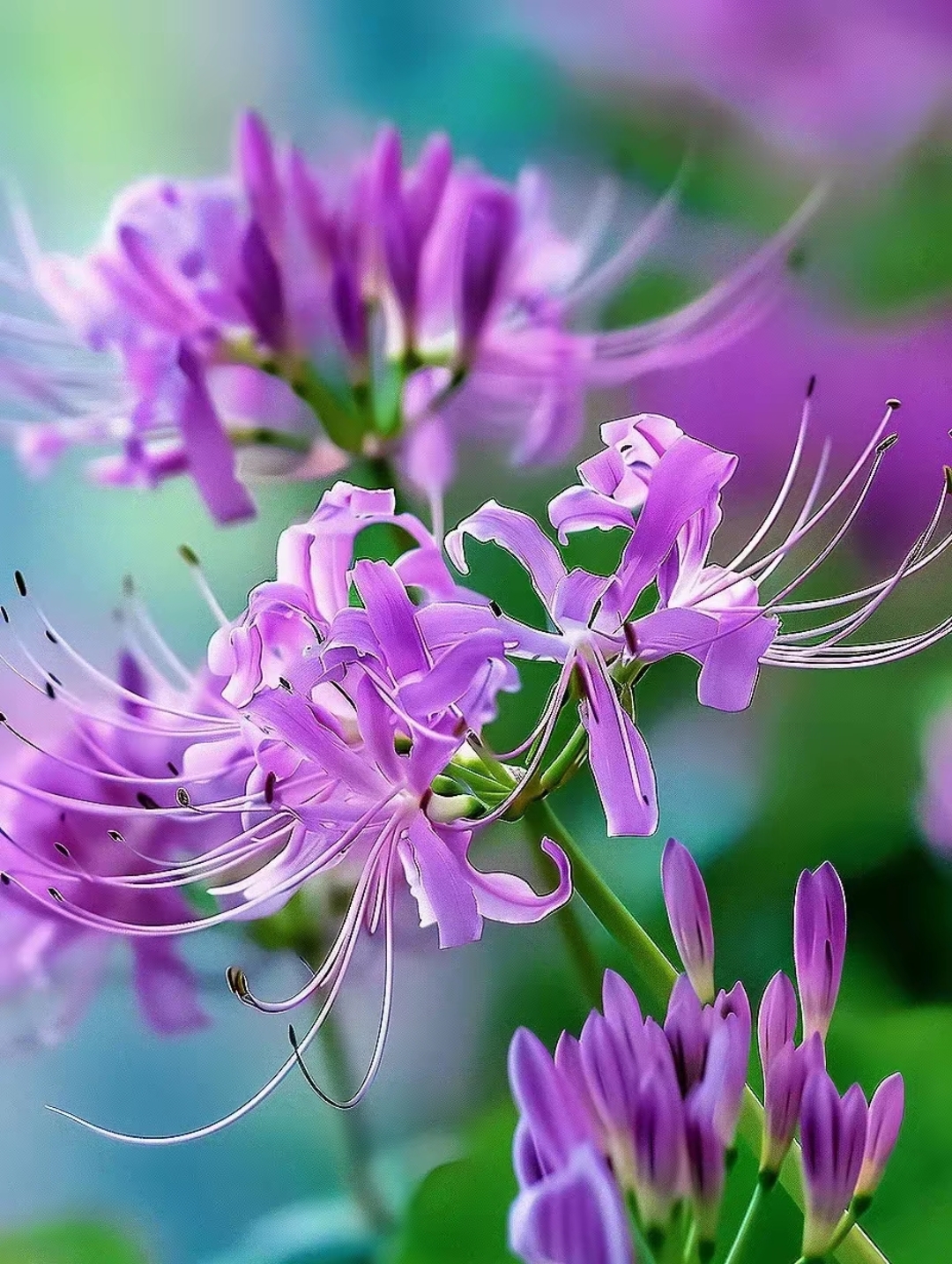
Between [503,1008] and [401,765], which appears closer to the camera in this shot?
[401,765]

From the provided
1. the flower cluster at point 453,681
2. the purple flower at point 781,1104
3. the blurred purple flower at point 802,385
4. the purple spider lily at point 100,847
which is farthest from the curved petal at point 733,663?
the blurred purple flower at point 802,385

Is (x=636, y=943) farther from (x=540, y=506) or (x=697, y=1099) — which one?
(x=540, y=506)

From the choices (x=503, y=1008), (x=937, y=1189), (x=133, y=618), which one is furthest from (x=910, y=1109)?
(x=133, y=618)

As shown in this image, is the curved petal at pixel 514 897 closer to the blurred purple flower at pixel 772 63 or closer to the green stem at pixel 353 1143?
the green stem at pixel 353 1143

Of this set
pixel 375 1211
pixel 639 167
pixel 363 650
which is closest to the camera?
pixel 363 650

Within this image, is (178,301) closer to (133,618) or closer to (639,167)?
(133,618)

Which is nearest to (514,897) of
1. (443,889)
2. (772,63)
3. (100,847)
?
(443,889)
